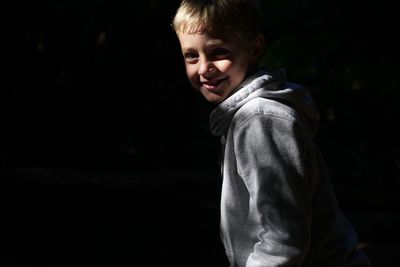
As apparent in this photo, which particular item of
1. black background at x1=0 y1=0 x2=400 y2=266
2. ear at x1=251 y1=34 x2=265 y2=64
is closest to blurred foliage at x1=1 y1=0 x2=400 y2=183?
black background at x1=0 y1=0 x2=400 y2=266

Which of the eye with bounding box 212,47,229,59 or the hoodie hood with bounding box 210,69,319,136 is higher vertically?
the eye with bounding box 212,47,229,59

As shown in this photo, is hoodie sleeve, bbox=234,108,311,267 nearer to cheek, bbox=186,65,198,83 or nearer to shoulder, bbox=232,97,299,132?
shoulder, bbox=232,97,299,132

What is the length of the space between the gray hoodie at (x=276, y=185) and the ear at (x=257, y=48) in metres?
0.07

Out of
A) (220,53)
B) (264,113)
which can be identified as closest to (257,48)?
(220,53)

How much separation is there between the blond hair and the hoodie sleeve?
0.27 m

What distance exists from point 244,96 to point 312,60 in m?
5.59

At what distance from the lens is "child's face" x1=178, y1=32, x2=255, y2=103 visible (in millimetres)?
1829

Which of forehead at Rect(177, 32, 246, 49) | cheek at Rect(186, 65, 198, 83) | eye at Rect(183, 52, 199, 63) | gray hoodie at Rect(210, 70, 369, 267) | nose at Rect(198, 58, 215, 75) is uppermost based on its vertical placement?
forehead at Rect(177, 32, 246, 49)

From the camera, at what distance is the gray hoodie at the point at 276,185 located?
163cm

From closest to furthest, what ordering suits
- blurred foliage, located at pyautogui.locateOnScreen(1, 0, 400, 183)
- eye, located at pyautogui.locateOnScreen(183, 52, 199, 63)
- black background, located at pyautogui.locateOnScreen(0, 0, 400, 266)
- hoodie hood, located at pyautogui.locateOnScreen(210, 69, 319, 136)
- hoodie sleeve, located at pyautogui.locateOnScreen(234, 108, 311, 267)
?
hoodie sleeve, located at pyautogui.locateOnScreen(234, 108, 311, 267) → hoodie hood, located at pyautogui.locateOnScreen(210, 69, 319, 136) → eye, located at pyautogui.locateOnScreen(183, 52, 199, 63) → black background, located at pyautogui.locateOnScreen(0, 0, 400, 266) → blurred foliage, located at pyautogui.locateOnScreen(1, 0, 400, 183)

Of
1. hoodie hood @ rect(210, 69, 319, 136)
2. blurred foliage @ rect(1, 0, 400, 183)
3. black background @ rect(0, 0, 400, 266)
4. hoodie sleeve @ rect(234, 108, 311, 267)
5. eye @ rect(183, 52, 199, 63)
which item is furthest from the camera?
blurred foliage @ rect(1, 0, 400, 183)

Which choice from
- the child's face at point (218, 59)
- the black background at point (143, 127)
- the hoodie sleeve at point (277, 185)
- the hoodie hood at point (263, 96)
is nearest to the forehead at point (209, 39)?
the child's face at point (218, 59)

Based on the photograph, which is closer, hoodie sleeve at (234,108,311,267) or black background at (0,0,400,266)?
hoodie sleeve at (234,108,311,267)

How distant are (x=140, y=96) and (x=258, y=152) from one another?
21.3ft
